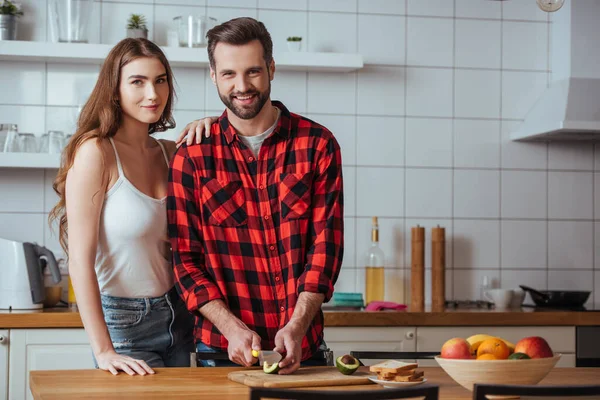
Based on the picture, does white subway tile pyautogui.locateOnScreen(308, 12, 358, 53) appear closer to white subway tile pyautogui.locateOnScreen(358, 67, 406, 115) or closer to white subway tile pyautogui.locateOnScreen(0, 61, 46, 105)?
white subway tile pyautogui.locateOnScreen(358, 67, 406, 115)

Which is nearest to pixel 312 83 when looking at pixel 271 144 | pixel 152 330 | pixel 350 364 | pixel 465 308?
pixel 465 308

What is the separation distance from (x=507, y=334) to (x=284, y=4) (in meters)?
1.76

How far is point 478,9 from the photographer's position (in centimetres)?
387

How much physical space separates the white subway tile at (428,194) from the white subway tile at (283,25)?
0.81 m

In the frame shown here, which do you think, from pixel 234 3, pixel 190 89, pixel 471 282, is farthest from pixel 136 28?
pixel 471 282

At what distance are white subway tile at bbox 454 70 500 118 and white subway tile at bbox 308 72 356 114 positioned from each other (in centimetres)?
51

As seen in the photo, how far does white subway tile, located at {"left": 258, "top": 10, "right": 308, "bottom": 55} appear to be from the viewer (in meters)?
3.71

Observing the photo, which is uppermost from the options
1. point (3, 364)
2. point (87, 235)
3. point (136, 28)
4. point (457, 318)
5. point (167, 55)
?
point (136, 28)

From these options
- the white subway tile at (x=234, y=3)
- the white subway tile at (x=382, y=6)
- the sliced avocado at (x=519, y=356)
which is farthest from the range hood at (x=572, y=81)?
the sliced avocado at (x=519, y=356)

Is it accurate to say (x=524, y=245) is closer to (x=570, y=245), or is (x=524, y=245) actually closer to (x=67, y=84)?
(x=570, y=245)

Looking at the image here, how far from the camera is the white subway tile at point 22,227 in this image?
3.50 meters

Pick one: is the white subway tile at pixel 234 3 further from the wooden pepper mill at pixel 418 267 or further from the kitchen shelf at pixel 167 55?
the wooden pepper mill at pixel 418 267

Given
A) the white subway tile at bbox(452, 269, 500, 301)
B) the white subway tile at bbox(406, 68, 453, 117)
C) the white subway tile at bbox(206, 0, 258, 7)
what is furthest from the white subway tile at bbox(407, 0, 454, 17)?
the white subway tile at bbox(452, 269, 500, 301)

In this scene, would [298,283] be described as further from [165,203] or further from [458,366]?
[458,366]
